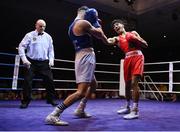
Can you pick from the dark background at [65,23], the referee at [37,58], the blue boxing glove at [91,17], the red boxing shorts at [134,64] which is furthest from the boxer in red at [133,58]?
the dark background at [65,23]

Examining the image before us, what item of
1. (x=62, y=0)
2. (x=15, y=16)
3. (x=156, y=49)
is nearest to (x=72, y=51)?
(x=156, y=49)

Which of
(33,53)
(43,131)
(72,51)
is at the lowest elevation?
(43,131)

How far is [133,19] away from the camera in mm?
7621

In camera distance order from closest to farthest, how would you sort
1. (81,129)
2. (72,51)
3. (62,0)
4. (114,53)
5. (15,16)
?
(81,129) → (62,0) → (15,16) → (72,51) → (114,53)

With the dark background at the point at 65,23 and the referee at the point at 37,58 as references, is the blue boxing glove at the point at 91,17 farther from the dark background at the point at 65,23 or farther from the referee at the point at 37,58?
the dark background at the point at 65,23

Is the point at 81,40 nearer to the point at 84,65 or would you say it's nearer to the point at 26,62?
the point at 84,65

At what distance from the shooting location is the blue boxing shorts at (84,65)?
7.49 feet

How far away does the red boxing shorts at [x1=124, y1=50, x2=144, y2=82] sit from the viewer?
2748 millimetres

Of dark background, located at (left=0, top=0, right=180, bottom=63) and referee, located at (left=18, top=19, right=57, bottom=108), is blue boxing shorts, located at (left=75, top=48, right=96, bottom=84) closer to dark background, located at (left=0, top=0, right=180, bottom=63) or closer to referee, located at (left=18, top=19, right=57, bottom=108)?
referee, located at (left=18, top=19, right=57, bottom=108)

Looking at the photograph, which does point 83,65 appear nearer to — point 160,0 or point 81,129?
point 81,129

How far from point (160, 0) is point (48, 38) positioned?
398 centimetres

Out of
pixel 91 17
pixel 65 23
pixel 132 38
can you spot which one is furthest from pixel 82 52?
pixel 65 23

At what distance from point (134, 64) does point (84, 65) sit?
72 cm

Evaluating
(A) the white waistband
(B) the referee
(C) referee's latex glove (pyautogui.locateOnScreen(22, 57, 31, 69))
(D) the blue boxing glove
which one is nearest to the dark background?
(B) the referee
